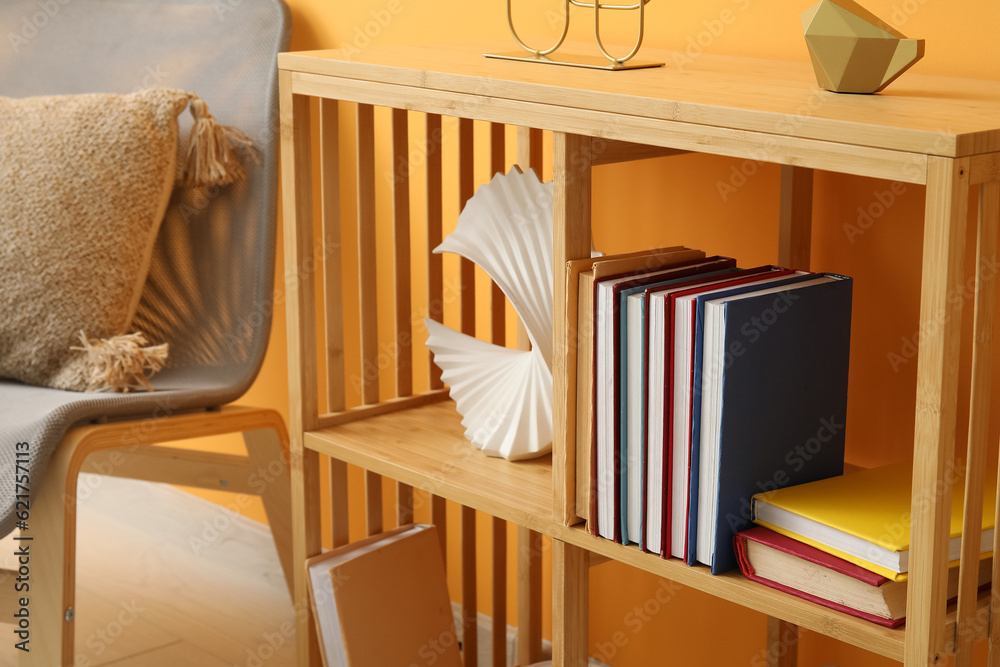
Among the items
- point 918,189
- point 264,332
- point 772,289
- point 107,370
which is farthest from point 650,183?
point 107,370

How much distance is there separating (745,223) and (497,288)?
35cm

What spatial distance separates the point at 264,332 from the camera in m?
1.55

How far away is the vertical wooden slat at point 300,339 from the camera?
3.89ft

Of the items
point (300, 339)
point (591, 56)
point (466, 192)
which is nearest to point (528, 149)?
point (466, 192)

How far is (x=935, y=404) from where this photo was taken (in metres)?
0.70

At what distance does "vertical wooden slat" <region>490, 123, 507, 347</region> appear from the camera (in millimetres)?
1368

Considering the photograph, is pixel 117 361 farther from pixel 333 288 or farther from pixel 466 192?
pixel 466 192

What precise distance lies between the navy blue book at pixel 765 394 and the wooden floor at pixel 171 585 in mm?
977

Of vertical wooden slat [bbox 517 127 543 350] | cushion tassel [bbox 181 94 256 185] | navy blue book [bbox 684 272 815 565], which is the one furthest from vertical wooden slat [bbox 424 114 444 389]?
navy blue book [bbox 684 272 815 565]

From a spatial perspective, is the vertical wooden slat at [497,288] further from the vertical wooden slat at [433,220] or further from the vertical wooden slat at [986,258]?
the vertical wooden slat at [986,258]

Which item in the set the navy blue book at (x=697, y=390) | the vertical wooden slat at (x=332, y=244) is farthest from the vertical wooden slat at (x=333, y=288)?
the navy blue book at (x=697, y=390)

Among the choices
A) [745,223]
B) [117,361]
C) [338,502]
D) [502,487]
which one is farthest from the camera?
[117,361]

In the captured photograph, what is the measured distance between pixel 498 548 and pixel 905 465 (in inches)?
26.1

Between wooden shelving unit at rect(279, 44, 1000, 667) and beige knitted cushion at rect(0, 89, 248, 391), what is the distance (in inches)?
14.0
